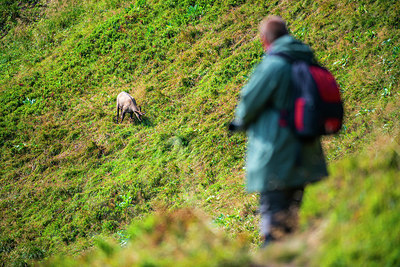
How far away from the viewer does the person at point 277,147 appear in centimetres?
277

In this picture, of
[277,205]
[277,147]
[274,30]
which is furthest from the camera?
[274,30]

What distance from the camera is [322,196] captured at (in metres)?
2.26

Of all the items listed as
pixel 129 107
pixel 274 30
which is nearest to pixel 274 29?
pixel 274 30

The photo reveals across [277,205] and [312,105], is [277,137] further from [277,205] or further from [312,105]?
[277,205]

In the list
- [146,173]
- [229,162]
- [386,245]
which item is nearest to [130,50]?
[146,173]

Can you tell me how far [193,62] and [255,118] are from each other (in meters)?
12.6

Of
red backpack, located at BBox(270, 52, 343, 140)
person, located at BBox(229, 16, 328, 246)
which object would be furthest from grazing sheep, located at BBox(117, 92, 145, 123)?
red backpack, located at BBox(270, 52, 343, 140)

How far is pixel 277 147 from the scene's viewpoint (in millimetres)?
2775

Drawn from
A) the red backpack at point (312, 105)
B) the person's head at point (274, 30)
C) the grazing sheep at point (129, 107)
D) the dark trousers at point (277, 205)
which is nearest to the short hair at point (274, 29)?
the person's head at point (274, 30)

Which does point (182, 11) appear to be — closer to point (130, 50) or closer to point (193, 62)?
point (130, 50)

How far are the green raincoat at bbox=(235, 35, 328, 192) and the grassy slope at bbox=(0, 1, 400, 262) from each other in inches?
19.6

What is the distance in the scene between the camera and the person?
2.77 meters

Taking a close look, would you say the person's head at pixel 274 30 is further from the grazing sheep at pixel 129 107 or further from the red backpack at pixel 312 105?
the grazing sheep at pixel 129 107

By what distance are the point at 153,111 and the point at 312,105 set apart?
38.5 ft
